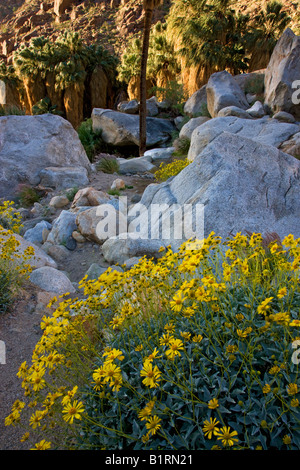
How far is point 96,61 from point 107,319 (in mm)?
28986

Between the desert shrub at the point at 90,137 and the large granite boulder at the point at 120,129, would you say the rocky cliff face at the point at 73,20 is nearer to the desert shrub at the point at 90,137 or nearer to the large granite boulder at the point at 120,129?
the large granite boulder at the point at 120,129

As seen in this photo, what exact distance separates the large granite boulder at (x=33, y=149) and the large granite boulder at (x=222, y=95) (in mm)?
6808

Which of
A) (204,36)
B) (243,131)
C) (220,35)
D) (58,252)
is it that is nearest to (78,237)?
(58,252)

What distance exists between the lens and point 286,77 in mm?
12805

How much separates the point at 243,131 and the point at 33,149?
20.4ft

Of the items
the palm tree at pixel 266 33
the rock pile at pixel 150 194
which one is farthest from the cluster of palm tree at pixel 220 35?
the rock pile at pixel 150 194

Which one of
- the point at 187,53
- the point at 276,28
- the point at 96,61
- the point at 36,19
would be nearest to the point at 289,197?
the point at 187,53

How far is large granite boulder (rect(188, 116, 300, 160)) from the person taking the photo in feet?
27.8

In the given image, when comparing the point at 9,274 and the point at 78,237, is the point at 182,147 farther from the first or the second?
the point at 9,274

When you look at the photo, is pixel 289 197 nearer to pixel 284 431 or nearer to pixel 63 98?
pixel 284 431

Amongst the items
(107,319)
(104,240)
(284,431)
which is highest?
(284,431)

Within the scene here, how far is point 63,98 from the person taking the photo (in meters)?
27.6

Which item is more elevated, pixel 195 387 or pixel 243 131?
pixel 243 131

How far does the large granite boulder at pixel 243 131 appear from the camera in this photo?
8.46 m
